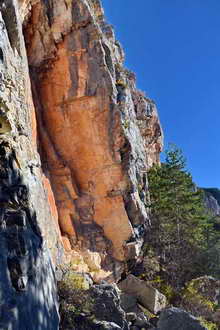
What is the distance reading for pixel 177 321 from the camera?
8.80m

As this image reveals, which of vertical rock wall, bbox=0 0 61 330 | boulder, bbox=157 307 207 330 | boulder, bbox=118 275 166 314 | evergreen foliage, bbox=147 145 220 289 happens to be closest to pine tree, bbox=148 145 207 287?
evergreen foliage, bbox=147 145 220 289

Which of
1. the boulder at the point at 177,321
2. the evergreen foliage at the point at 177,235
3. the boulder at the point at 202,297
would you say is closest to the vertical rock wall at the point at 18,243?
the boulder at the point at 177,321

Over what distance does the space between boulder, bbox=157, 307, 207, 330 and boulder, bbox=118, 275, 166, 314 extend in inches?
96.7

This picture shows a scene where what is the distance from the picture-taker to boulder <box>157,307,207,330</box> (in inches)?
340

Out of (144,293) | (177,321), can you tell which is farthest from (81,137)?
(177,321)

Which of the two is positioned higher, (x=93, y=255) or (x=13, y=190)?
(x=13, y=190)

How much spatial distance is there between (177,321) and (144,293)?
3.14 metres

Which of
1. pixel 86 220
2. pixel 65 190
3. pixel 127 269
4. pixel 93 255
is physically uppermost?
pixel 65 190

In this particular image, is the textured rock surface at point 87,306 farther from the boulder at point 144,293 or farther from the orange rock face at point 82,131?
the orange rock face at point 82,131

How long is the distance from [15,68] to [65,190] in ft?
20.4

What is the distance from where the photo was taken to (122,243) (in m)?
13.9

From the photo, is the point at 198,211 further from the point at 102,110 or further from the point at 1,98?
the point at 1,98

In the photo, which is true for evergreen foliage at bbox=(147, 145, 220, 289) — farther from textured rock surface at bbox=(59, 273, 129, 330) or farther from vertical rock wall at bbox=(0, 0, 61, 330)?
vertical rock wall at bbox=(0, 0, 61, 330)

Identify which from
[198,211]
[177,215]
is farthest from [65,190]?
[198,211]
